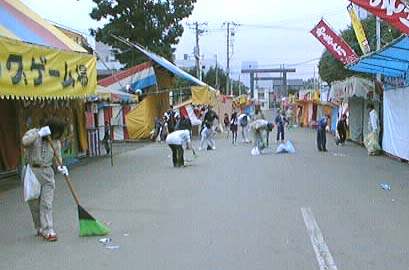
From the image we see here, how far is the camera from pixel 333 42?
2562cm

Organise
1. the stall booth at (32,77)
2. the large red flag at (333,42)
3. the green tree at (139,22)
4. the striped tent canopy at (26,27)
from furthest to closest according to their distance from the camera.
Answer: the green tree at (139,22) → the large red flag at (333,42) → the striped tent canopy at (26,27) → the stall booth at (32,77)

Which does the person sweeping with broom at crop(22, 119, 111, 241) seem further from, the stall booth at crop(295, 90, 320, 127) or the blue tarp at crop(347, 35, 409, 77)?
the stall booth at crop(295, 90, 320, 127)

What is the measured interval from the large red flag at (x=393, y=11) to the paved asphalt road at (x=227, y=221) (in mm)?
3372

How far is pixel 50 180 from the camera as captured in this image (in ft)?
26.8

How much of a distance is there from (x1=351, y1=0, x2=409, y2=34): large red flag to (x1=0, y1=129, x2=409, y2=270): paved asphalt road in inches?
133

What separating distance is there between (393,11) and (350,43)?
30790mm

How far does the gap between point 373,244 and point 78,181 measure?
9143 mm

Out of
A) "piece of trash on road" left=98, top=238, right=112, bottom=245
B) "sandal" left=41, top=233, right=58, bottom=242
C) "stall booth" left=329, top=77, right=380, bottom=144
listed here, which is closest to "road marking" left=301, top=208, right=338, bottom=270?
"piece of trash on road" left=98, top=238, right=112, bottom=245

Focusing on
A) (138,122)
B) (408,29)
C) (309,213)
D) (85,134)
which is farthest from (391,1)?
(138,122)

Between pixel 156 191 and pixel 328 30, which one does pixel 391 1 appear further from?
pixel 328 30

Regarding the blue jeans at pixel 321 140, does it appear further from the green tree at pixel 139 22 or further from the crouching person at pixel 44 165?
the green tree at pixel 139 22

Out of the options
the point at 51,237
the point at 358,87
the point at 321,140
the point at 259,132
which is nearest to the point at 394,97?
the point at 321,140

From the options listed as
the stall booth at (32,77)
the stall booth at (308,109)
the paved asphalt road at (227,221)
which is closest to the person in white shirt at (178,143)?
the paved asphalt road at (227,221)

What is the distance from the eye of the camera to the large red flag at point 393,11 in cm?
1203
